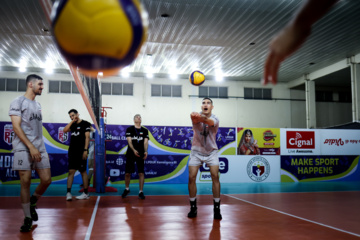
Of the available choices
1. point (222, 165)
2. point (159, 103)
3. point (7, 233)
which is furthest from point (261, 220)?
point (159, 103)

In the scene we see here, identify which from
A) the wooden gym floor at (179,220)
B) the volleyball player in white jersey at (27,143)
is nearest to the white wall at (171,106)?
the wooden gym floor at (179,220)

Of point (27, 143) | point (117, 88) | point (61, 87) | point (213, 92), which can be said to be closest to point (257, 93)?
point (213, 92)

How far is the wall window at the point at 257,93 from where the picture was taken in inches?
790

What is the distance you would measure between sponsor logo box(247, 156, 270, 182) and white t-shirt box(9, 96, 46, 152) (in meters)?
8.93

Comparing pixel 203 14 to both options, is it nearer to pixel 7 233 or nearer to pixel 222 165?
pixel 222 165

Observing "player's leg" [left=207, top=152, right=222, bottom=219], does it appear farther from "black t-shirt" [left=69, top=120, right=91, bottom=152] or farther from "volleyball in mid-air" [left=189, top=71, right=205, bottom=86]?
"volleyball in mid-air" [left=189, top=71, right=205, bottom=86]

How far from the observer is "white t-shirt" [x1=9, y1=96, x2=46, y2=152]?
3.79 meters

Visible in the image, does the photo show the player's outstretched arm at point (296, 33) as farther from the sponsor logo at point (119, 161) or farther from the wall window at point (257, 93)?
the wall window at point (257, 93)

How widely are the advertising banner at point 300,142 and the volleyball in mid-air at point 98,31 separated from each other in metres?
11.5

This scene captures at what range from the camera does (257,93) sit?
20.1m

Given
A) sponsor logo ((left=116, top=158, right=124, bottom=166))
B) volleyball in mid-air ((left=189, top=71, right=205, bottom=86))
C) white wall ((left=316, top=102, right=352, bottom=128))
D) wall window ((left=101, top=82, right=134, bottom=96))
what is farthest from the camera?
white wall ((left=316, top=102, right=352, bottom=128))

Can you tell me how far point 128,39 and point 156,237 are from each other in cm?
292

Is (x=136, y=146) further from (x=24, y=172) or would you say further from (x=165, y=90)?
(x=165, y=90)

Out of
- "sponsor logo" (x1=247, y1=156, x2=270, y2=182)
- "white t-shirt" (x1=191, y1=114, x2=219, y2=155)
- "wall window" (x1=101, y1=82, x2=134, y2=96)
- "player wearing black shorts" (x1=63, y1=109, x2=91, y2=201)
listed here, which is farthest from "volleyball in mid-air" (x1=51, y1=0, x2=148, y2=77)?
"wall window" (x1=101, y1=82, x2=134, y2=96)
